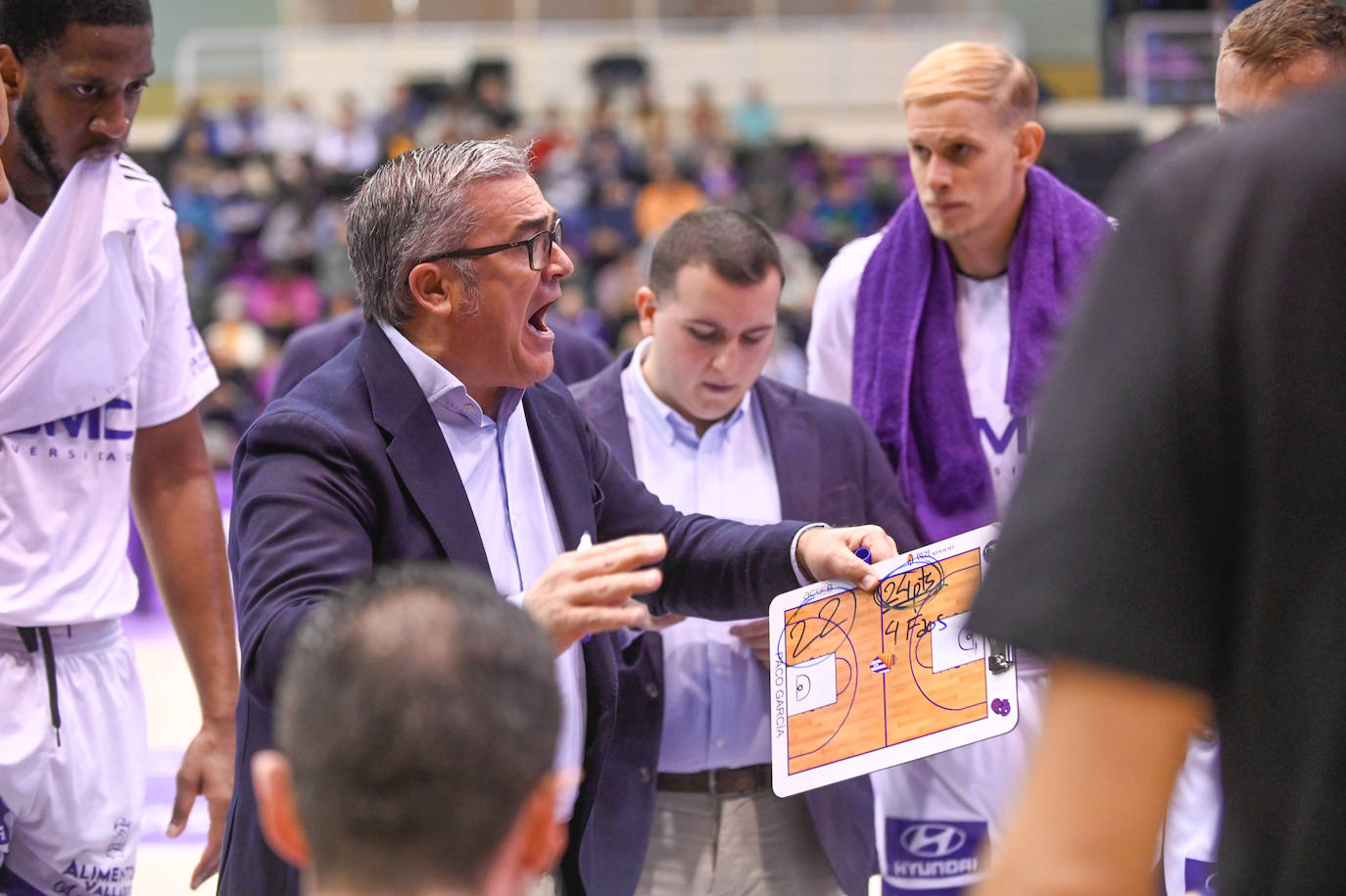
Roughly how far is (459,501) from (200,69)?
17.7 metres

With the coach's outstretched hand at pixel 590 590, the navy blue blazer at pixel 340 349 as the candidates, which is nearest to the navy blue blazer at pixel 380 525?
the coach's outstretched hand at pixel 590 590

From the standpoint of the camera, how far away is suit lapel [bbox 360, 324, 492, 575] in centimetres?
223

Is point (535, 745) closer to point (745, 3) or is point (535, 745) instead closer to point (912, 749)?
point (912, 749)

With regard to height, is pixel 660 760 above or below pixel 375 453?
below

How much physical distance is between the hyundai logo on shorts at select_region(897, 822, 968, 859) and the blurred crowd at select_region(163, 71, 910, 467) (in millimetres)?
8974

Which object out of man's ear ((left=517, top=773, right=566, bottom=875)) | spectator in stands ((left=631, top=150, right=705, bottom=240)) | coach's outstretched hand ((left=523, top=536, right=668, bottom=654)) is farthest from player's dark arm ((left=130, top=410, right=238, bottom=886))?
spectator in stands ((left=631, top=150, right=705, bottom=240))

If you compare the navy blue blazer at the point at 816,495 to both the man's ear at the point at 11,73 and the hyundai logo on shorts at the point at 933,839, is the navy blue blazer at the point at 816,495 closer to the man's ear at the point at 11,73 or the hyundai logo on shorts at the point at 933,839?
the hyundai logo on shorts at the point at 933,839

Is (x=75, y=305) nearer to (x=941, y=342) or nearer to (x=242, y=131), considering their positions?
(x=941, y=342)

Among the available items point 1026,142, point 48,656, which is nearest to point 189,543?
point 48,656

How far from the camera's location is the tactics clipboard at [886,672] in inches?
91.1

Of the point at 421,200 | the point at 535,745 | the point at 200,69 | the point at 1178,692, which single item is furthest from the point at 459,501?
the point at 200,69

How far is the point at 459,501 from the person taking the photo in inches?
89.4

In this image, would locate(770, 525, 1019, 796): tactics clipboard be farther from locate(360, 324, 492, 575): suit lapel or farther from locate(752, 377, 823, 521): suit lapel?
locate(752, 377, 823, 521): suit lapel

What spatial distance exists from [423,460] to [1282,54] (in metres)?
1.84
